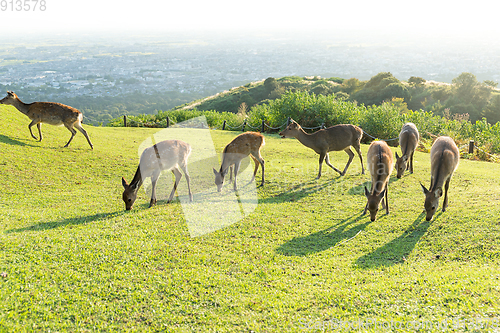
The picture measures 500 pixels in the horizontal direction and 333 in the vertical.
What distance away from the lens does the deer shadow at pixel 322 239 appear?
696cm

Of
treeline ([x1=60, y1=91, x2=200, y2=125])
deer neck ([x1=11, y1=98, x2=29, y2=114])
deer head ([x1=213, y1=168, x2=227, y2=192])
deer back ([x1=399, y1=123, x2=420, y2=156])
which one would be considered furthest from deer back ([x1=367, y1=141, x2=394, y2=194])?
treeline ([x1=60, y1=91, x2=200, y2=125])

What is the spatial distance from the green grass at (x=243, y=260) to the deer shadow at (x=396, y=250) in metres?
0.04

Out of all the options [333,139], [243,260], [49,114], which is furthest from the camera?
[49,114]

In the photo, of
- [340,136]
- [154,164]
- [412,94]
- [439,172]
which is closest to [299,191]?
[340,136]

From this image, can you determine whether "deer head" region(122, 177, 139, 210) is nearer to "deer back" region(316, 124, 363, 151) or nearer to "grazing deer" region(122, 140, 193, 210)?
"grazing deer" region(122, 140, 193, 210)

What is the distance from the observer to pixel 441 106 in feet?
161

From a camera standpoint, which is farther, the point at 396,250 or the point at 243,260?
the point at 396,250

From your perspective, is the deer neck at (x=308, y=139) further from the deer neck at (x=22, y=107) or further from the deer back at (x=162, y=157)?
the deer neck at (x=22, y=107)

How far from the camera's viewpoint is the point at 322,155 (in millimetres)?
12469

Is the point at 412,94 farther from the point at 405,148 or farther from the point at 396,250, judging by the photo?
the point at 396,250

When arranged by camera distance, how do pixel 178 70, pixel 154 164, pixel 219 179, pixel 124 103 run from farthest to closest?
1. pixel 178 70
2. pixel 124 103
3. pixel 219 179
4. pixel 154 164

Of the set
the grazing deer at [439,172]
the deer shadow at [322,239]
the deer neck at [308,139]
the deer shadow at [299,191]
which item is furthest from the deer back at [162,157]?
the grazing deer at [439,172]

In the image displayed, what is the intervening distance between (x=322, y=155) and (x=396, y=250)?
6.02 meters

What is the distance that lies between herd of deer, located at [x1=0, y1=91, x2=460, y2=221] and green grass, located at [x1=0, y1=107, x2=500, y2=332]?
697 millimetres
